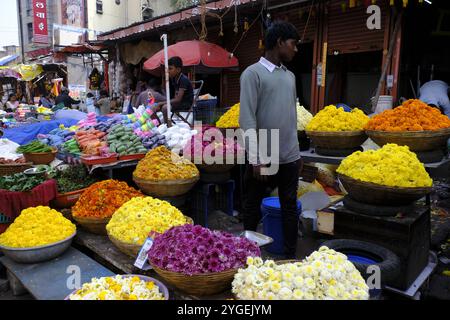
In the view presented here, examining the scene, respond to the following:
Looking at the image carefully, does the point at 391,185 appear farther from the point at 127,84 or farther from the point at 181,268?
the point at 127,84

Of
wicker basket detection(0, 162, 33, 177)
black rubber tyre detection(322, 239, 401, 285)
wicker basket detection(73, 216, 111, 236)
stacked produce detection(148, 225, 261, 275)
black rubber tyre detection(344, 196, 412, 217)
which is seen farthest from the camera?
wicker basket detection(0, 162, 33, 177)

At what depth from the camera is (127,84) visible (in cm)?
1413

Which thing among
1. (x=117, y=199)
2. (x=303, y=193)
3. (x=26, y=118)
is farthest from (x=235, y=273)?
(x=26, y=118)

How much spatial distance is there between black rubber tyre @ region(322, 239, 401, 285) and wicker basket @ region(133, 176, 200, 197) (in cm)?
174

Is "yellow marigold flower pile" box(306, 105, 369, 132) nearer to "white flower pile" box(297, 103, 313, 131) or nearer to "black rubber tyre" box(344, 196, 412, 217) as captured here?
"white flower pile" box(297, 103, 313, 131)

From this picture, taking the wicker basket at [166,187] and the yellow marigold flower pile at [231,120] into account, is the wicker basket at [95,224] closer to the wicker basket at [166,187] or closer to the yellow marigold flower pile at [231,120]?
the wicker basket at [166,187]

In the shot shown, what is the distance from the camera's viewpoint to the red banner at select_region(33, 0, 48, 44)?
21.0 meters

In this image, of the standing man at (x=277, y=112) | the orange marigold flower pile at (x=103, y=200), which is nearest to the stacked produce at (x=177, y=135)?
the orange marigold flower pile at (x=103, y=200)

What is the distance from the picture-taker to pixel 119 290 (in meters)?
2.28

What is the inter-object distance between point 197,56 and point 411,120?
5662 millimetres

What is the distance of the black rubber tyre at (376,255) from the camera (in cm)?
265

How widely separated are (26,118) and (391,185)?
35.6ft

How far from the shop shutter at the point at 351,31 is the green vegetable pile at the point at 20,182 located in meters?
6.25

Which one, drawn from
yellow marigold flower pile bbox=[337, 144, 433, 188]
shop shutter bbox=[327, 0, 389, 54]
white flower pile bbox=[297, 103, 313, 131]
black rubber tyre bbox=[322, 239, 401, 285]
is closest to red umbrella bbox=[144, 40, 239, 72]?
shop shutter bbox=[327, 0, 389, 54]
